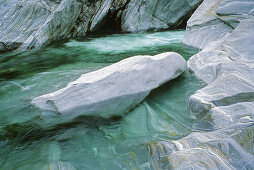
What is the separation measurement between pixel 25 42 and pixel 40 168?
646 centimetres

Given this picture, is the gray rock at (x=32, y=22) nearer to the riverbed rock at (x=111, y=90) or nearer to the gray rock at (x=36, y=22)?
the gray rock at (x=36, y=22)

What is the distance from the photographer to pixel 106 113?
3338 mm

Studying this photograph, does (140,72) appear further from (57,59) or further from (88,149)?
(57,59)

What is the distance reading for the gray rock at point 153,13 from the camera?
35.5 ft

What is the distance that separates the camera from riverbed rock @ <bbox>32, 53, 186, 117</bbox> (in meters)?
3.17

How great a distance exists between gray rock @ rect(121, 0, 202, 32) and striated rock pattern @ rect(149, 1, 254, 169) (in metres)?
6.73

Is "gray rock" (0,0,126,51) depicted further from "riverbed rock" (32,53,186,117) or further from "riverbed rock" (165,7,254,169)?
"riverbed rock" (165,7,254,169)

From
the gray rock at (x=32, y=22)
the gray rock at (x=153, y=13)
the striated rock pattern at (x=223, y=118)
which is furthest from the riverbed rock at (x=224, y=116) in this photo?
the gray rock at (x=153, y=13)

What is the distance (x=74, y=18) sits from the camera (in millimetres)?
9727

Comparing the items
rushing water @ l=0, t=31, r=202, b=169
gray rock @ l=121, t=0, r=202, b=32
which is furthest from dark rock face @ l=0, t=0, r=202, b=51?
rushing water @ l=0, t=31, r=202, b=169

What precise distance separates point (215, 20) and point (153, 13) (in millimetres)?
4999

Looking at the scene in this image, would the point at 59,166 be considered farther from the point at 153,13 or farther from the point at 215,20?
the point at 153,13

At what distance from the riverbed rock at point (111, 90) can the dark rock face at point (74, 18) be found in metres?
5.46

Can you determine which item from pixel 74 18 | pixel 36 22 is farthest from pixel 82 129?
pixel 74 18
